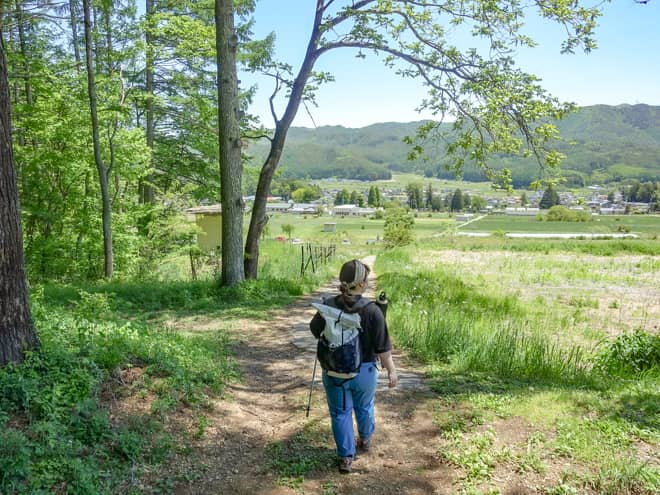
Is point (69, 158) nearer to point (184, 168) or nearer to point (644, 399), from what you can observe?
point (184, 168)

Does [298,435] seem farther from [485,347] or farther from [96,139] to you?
[96,139]

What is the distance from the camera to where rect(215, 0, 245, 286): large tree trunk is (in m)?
9.84

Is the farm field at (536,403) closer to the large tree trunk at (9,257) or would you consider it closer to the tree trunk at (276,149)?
the large tree trunk at (9,257)

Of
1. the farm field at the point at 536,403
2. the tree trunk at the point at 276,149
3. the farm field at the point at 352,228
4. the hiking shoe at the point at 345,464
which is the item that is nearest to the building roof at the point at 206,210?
the tree trunk at the point at 276,149

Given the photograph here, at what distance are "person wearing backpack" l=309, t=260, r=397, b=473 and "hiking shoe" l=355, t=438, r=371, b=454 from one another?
259 mm

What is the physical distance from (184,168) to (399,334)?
14.3m

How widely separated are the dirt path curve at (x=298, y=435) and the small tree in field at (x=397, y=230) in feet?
165

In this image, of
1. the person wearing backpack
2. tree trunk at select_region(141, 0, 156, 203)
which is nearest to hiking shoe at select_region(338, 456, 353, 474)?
the person wearing backpack

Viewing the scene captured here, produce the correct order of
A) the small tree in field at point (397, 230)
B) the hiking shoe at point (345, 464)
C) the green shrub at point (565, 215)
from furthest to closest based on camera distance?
the green shrub at point (565, 215) < the small tree in field at point (397, 230) < the hiking shoe at point (345, 464)

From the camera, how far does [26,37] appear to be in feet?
48.9

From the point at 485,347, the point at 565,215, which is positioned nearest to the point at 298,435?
Result: the point at 485,347

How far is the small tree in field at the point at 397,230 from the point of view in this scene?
5722 cm

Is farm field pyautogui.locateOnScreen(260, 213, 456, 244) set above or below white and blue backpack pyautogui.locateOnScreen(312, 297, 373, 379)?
below

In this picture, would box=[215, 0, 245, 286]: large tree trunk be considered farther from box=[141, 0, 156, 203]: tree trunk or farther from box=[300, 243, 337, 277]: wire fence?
box=[141, 0, 156, 203]: tree trunk
